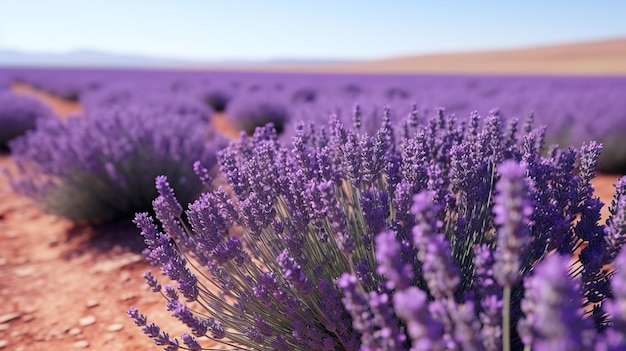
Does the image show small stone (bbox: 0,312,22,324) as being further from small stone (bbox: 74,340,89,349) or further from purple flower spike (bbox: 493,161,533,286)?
purple flower spike (bbox: 493,161,533,286)

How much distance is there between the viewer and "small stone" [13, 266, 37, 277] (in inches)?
125

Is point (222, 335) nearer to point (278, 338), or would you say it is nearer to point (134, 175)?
point (278, 338)

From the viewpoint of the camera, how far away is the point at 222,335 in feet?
4.68

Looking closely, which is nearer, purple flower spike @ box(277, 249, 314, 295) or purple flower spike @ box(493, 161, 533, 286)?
purple flower spike @ box(493, 161, 533, 286)

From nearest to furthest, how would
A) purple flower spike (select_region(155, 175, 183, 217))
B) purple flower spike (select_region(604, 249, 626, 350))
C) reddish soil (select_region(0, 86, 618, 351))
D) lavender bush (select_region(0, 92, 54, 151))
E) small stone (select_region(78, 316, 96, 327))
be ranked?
1. purple flower spike (select_region(604, 249, 626, 350))
2. purple flower spike (select_region(155, 175, 183, 217))
3. reddish soil (select_region(0, 86, 618, 351))
4. small stone (select_region(78, 316, 96, 327))
5. lavender bush (select_region(0, 92, 54, 151))

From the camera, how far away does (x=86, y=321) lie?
97.5 inches

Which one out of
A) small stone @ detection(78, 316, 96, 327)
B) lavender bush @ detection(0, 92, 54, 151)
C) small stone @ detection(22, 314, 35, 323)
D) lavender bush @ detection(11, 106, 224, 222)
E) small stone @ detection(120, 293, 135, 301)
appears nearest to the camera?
small stone @ detection(78, 316, 96, 327)

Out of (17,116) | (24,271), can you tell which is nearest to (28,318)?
(24,271)

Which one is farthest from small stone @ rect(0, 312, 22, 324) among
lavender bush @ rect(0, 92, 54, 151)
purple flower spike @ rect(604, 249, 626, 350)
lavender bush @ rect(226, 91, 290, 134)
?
lavender bush @ rect(226, 91, 290, 134)

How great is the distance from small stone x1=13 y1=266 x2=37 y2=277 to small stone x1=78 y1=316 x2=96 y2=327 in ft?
3.15

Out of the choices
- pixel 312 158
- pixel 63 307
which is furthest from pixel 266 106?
pixel 312 158

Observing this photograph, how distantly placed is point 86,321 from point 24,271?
Answer: 1098 millimetres

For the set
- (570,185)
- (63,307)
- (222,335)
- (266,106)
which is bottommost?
(222,335)

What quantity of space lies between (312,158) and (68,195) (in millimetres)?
2887
